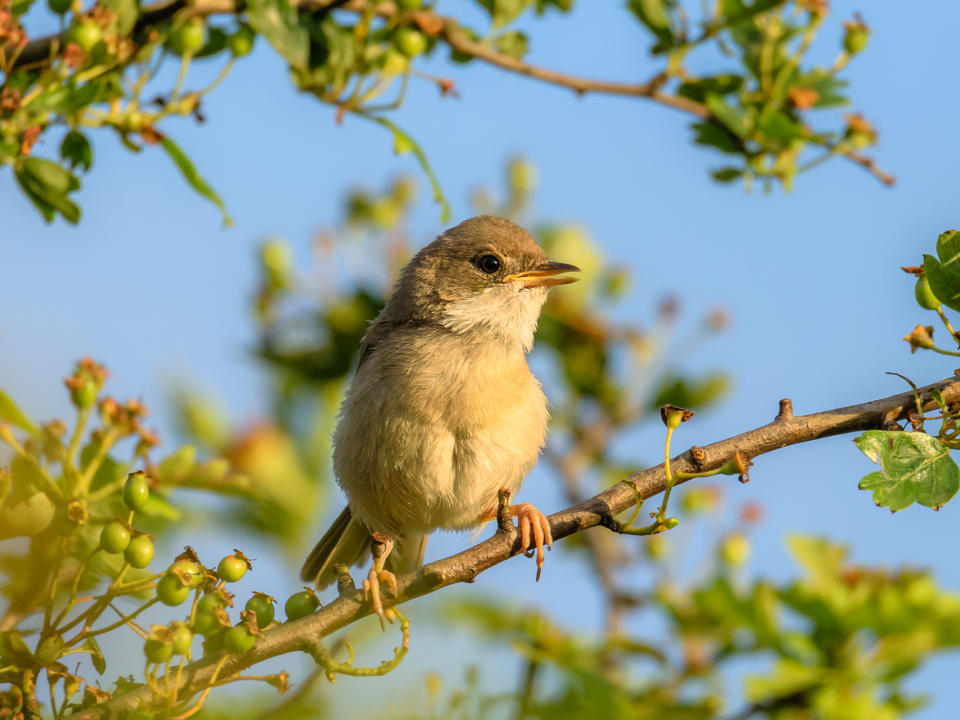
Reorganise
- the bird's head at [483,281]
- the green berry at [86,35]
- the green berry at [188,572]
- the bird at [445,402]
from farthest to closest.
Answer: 1. the bird's head at [483,281]
2. the bird at [445,402]
3. the green berry at [86,35]
4. the green berry at [188,572]

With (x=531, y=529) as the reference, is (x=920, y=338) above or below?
below

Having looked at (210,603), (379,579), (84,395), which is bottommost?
(210,603)

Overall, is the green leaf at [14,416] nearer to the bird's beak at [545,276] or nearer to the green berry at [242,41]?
the green berry at [242,41]

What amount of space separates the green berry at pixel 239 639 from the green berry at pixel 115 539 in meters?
0.34

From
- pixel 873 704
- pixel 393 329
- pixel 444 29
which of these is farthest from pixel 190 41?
pixel 873 704

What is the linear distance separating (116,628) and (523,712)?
112 cm

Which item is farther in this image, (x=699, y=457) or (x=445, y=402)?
(x=445, y=402)

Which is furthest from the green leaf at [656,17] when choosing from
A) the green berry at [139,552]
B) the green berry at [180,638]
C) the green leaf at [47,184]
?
the green berry at [180,638]

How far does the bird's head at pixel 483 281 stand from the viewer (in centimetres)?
526

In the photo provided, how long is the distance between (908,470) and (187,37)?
2692 mm

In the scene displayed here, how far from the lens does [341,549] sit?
5504 mm

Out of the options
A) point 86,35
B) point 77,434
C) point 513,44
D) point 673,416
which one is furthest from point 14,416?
point 513,44

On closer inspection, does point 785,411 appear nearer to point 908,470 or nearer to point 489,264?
point 908,470

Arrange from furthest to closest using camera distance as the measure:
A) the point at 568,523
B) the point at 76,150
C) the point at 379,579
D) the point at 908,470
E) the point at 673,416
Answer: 1. the point at 76,150
2. the point at 379,579
3. the point at 568,523
4. the point at 673,416
5. the point at 908,470
